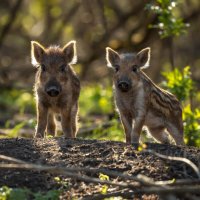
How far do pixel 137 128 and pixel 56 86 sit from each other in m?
1.17

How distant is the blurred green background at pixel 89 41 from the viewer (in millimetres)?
15523

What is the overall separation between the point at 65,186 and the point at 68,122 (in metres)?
3.04

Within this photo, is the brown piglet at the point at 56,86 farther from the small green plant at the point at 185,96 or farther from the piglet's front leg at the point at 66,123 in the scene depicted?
the small green plant at the point at 185,96

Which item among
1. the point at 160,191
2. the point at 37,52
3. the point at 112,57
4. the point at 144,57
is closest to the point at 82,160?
the point at 160,191

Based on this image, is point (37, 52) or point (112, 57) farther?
point (37, 52)

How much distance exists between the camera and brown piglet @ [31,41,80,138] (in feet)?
31.8

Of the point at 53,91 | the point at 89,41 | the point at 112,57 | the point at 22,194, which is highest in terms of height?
the point at 89,41

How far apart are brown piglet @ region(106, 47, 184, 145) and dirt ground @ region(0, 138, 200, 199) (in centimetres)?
117

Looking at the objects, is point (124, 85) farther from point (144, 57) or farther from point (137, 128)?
point (144, 57)

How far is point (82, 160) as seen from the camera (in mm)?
7434

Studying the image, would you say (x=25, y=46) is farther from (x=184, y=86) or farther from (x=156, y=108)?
(x=156, y=108)

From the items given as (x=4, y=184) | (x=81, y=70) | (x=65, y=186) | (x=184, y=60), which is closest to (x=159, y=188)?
(x=65, y=186)

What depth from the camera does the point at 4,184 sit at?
692 centimetres

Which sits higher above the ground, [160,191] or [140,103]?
[140,103]
